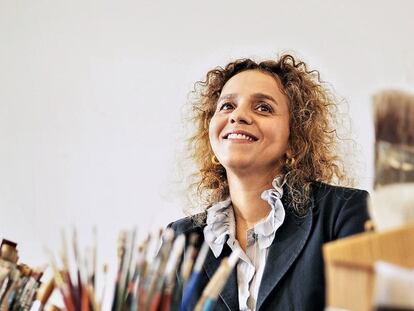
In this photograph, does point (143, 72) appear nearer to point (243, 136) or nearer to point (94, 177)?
point (94, 177)

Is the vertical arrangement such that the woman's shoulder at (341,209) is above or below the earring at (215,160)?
below

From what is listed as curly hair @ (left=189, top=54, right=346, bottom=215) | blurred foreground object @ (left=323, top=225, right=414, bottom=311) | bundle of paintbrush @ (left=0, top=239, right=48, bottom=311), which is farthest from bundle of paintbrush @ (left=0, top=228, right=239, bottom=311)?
curly hair @ (left=189, top=54, right=346, bottom=215)

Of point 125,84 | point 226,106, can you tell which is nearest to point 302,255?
point 226,106

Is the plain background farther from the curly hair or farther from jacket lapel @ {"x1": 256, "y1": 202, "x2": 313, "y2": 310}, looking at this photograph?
jacket lapel @ {"x1": 256, "y1": 202, "x2": 313, "y2": 310}

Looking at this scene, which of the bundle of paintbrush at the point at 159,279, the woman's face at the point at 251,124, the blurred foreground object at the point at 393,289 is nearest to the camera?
the blurred foreground object at the point at 393,289

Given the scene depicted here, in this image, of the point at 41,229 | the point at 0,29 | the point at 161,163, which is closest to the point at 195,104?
the point at 161,163

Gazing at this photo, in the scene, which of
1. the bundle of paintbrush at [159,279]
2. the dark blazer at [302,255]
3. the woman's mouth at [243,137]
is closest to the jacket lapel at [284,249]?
the dark blazer at [302,255]

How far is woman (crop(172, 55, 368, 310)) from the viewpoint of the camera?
28.1 inches

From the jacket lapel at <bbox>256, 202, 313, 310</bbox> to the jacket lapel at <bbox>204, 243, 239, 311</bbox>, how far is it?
0.04 meters

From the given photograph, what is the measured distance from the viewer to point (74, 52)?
1.17 metres

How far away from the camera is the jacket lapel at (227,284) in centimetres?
72

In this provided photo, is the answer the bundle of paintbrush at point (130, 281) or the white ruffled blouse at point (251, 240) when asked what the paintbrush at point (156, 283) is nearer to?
the bundle of paintbrush at point (130, 281)

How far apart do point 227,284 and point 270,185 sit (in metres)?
0.17

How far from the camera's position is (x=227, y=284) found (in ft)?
2.43
